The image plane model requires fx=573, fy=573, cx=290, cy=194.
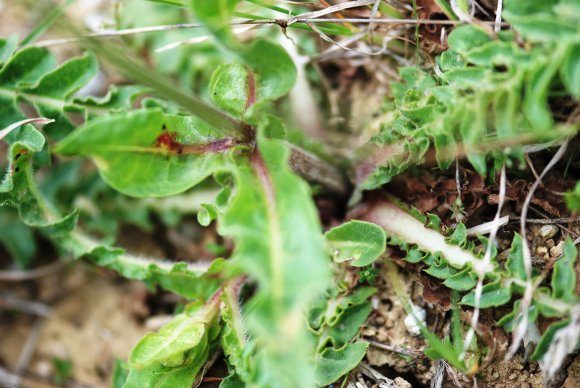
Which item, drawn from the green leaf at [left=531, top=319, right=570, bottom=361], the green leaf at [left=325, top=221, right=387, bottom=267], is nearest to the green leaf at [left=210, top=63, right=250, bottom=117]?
the green leaf at [left=325, top=221, right=387, bottom=267]

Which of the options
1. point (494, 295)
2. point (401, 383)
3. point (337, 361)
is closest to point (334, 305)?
point (337, 361)

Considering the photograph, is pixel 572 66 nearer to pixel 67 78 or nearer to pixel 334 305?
pixel 334 305

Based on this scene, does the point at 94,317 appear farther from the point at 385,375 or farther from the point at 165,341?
the point at 385,375

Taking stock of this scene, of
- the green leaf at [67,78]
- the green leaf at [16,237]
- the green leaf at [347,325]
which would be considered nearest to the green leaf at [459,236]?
the green leaf at [347,325]

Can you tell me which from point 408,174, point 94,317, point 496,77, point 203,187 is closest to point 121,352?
point 94,317

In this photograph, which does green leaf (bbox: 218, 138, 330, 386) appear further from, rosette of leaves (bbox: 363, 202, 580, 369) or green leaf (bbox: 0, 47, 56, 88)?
green leaf (bbox: 0, 47, 56, 88)

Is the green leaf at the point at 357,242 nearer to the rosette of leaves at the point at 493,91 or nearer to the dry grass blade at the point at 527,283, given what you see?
the rosette of leaves at the point at 493,91

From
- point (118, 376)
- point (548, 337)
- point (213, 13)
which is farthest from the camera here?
point (118, 376)
